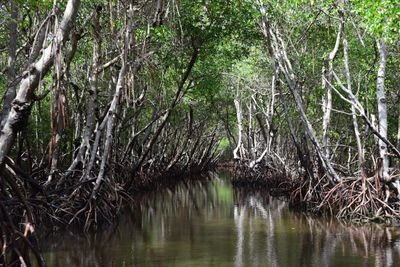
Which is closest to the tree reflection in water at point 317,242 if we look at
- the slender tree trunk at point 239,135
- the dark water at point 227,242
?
the dark water at point 227,242

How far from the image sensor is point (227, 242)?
9719 mm

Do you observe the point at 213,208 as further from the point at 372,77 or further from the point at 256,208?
the point at 372,77

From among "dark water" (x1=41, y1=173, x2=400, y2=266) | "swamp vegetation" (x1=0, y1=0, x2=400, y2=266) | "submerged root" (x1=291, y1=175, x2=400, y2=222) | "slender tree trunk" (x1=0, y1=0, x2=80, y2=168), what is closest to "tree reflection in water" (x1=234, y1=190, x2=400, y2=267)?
"dark water" (x1=41, y1=173, x2=400, y2=266)

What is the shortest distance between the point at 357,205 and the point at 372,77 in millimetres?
4408

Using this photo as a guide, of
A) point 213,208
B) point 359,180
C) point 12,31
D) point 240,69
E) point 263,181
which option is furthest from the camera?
point 240,69

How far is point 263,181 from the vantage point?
2091cm

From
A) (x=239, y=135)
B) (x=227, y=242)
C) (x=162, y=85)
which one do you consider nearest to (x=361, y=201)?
(x=227, y=242)

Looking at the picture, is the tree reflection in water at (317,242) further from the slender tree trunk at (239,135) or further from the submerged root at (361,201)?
the slender tree trunk at (239,135)

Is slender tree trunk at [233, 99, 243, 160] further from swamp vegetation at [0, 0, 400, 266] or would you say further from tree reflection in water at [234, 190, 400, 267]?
tree reflection in water at [234, 190, 400, 267]

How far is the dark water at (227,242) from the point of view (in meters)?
8.21

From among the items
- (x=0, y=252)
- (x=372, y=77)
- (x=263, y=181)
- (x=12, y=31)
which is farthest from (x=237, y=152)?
(x=0, y=252)

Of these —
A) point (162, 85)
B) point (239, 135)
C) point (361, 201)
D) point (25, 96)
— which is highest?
point (162, 85)

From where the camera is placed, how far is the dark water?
8.21 metres

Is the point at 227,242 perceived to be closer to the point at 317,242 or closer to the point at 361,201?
the point at 317,242
